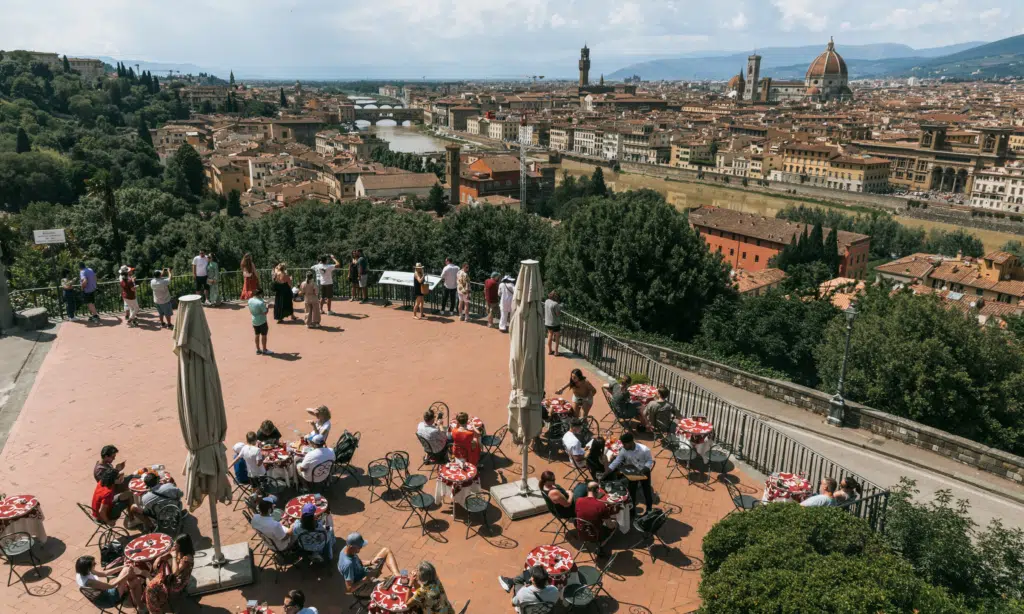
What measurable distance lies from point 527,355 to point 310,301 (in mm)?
6779

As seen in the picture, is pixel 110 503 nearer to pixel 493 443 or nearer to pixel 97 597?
pixel 97 597

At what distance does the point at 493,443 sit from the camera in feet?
27.4

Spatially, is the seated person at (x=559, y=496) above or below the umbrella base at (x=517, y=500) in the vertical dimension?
above

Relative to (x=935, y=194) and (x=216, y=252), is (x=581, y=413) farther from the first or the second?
(x=935, y=194)

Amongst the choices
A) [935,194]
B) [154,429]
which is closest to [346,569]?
[154,429]

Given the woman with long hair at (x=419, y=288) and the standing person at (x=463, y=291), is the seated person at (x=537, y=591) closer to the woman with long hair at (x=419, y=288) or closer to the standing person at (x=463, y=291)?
the standing person at (x=463, y=291)

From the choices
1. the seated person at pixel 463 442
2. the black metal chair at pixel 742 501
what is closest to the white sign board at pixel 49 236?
the seated person at pixel 463 442

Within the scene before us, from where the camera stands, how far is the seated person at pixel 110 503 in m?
6.43

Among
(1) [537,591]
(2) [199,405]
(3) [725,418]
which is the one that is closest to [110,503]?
(2) [199,405]

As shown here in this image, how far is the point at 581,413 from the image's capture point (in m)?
8.72

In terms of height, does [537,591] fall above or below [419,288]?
below

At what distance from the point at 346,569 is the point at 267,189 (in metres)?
74.9

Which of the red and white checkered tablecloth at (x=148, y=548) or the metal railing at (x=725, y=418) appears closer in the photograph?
the red and white checkered tablecloth at (x=148, y=548)

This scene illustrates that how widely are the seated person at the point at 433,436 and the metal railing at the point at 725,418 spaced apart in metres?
3.61
